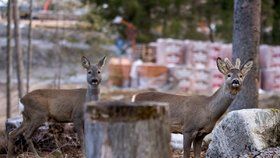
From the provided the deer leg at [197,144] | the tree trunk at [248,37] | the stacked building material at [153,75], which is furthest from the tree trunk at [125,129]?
the stacked building material at [153,75]

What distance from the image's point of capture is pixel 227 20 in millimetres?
25094

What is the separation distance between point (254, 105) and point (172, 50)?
1575cm

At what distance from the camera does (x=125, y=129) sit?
3.82m

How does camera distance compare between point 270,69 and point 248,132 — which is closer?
point 248,132

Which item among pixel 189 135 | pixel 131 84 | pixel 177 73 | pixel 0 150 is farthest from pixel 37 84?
pixel 189 135

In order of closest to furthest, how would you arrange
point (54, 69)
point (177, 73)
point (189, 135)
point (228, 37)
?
point (189, 135)
point (177, 73)
point (228, 37)
point (54, 69)

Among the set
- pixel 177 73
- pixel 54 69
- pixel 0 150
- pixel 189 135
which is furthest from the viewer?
pixel 54 69

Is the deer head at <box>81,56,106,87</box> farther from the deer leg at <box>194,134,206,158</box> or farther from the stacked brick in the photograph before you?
the stacked brick

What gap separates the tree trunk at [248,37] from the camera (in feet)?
31.0

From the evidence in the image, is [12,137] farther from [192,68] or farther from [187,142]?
[192,68]

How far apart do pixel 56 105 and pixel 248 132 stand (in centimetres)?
355

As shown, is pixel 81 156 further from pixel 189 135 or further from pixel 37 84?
pixel 37 84

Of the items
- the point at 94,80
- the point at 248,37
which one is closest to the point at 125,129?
the point at 94,80

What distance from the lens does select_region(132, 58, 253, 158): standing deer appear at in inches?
314
